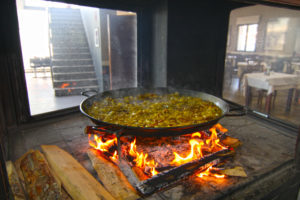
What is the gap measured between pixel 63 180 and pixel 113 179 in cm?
45

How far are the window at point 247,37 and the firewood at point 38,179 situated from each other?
1188cm

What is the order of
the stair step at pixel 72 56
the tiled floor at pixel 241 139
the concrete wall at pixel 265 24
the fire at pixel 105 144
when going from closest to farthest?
1. the tiled floor at pixel 241 139
2. the fire at pixel 105 144
3. the stair step at pixel 72 56
4. the concrete wall at pixel 265 24

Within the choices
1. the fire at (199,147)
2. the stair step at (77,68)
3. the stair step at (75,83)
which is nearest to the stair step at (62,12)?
the stair step at (77,68)

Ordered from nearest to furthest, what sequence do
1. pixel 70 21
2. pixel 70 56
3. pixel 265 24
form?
1. pixel 70 56
2. pixel 70 21
3. pixel 265 24

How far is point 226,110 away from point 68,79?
588cm

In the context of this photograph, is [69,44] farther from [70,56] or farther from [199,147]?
[199,147]

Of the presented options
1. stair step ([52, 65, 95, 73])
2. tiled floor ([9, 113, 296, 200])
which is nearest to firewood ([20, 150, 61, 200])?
tiled floor ([9, 113, 296, 200])

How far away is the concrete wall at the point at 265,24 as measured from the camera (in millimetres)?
9344

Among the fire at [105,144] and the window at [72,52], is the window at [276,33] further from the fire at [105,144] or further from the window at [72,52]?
the fire at [105,144]

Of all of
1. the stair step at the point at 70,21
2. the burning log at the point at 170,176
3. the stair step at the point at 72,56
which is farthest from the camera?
the stair step at the point at 70,21

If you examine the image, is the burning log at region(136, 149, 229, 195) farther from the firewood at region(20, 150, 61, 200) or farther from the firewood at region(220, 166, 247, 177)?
the firewood at region(20, 150, 61, 200)

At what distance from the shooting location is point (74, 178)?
6.46 ft

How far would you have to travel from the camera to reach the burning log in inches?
70.6

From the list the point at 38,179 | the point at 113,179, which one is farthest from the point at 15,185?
the point at 113,179
